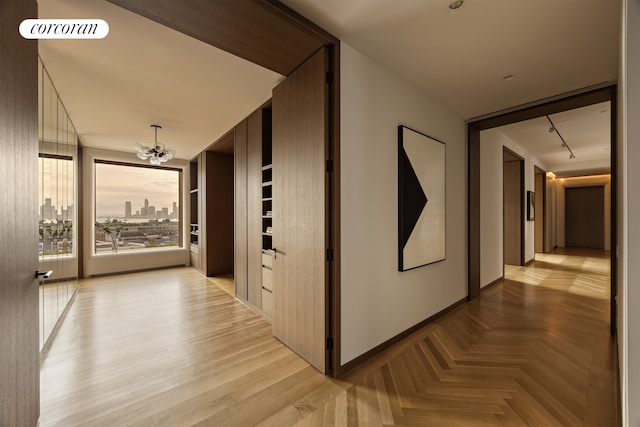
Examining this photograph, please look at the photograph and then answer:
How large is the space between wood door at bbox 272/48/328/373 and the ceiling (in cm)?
45

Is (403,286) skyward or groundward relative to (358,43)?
groundward

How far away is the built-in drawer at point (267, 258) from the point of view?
3.37 metres

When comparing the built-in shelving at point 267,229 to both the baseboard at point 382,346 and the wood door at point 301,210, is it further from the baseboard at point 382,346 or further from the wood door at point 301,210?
the baseboard at point 382,346

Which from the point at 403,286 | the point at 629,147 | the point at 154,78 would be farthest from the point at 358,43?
the point at 403,286

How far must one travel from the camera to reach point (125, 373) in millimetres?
2268

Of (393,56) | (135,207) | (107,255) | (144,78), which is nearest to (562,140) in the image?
(393,56)

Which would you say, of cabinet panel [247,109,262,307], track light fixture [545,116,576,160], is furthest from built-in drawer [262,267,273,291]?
track light fixture [545,116,576,160]

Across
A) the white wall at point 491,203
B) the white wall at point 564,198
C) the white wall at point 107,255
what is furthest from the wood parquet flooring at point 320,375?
the white wall at point 564,198

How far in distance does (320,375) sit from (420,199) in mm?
2080

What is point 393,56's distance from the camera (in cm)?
249

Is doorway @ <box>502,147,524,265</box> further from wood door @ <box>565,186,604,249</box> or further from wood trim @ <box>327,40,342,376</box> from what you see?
wood door @ <box>565,186,604,249</box>

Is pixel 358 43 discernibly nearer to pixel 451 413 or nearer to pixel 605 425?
pixel 451 413

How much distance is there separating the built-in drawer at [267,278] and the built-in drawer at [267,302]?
2.6 inches

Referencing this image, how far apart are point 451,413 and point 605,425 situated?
951 mm
